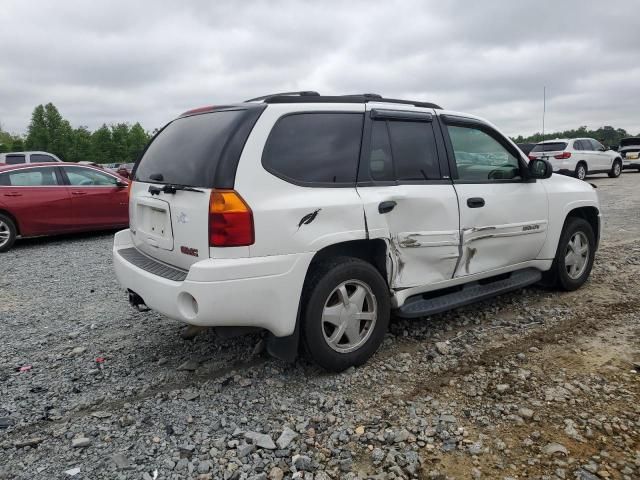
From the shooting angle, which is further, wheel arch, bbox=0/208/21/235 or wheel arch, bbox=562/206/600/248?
wheel arch, bbox=0/208/21/235

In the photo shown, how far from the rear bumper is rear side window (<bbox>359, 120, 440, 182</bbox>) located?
903 mm

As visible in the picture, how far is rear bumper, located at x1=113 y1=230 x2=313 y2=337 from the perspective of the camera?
288cm

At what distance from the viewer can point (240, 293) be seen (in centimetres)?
292

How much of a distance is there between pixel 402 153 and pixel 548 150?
56.2ft

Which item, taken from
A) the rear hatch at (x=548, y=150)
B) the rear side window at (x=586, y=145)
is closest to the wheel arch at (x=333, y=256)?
the rear hatch at (x=548, y=150)

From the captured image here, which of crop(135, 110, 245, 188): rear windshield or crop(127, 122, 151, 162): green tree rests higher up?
crop(127, 122, 151, 162): green tree

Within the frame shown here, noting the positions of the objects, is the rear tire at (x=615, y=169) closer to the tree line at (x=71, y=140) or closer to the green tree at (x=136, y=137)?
the tree line at (x=71, y=140)

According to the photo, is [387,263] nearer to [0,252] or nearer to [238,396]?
[238,396]

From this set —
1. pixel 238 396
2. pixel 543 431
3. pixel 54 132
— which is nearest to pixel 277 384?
pixel 238 396

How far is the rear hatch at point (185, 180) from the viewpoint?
300 cm

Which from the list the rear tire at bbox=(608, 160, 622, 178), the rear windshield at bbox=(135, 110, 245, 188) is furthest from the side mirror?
the rear tire at bbox=(608, 160, 622, 178)

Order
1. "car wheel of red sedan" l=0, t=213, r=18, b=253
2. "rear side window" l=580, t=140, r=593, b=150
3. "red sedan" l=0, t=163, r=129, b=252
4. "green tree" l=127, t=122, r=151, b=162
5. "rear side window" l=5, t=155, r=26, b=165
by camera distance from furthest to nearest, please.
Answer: "green tree" l=127, t=122, r=151, b=162
"rear side window" l=580, t=140, r=593, b=150
"rear side window" l=5, t=155, r=26, b=165
"red sedan" l=0, t=163, r=129, b=252
"car wheel of red sedan" l=0, t=213, r=18, b=253

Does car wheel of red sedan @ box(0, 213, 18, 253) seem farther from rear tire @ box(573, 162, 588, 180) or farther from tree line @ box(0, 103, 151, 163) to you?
tree line @ box(0, 103, 151, 163)

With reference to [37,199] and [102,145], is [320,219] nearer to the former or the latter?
[37,199]
